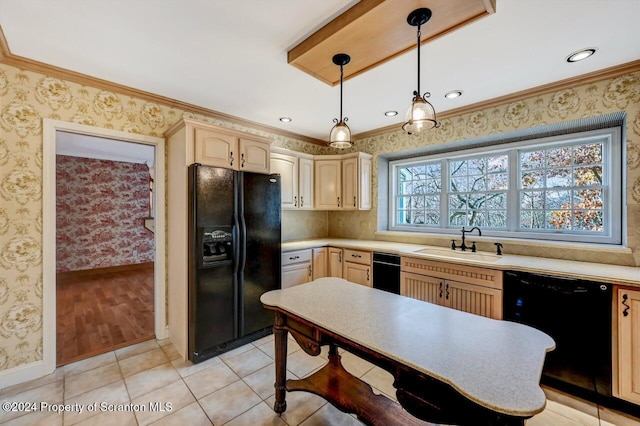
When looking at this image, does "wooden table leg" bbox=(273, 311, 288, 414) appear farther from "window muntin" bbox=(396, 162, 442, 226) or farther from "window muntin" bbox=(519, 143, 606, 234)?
"window muntin" bbox=(519, 143, 606, 234)

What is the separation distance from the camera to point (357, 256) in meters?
3.44

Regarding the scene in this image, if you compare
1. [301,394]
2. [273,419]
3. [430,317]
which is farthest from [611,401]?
[273,419]

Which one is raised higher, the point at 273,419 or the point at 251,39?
the point at 251,39

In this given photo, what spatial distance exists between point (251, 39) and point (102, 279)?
5557 millimetres

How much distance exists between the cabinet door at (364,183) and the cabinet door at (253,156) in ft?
4.69

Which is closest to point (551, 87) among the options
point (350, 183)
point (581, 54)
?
point (581, 54)

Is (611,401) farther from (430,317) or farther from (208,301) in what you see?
(208,301)

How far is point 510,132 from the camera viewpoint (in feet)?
9.18

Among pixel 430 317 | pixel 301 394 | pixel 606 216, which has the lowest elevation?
pixel 301 394

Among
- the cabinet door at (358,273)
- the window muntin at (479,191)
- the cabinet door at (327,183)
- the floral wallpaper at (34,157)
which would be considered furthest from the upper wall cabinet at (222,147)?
the window muntin at (479,191)

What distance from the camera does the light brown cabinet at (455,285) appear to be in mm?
2369

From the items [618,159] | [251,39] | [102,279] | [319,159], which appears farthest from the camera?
[102,279]

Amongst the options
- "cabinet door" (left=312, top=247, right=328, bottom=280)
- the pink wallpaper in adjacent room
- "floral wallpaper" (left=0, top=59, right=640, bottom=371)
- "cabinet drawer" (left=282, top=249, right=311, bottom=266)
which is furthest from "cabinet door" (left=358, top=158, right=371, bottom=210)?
the pink wallpaper in adjacent room

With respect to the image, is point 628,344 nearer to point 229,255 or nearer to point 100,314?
point 229,255
